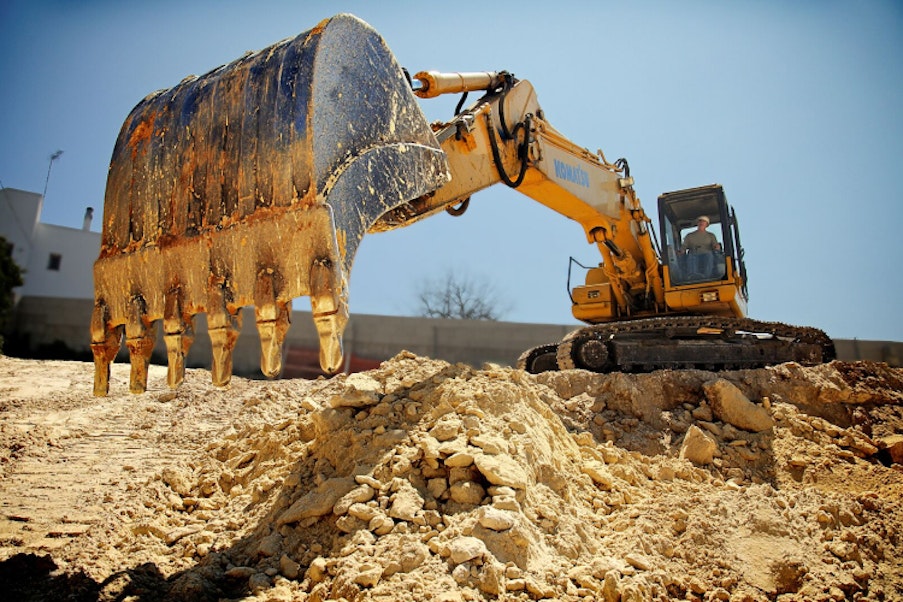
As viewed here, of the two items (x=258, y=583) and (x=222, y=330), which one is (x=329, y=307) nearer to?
(x=222, y=330)

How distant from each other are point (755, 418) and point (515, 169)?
298 cm

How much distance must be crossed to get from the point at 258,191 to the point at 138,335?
1.08 m

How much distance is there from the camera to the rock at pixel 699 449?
4492 millimetres

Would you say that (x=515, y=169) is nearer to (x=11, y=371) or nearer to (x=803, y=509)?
(x=803, y=509)

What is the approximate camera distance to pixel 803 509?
11.5 ft

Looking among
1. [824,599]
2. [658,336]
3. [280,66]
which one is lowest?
[824,599]

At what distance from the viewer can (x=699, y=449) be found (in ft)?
14.8

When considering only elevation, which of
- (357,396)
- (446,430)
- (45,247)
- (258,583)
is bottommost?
(258,583)

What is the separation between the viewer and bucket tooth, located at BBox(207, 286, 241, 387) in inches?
107

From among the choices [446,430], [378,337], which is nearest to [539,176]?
[446,430]

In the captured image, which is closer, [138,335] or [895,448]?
[138,335]

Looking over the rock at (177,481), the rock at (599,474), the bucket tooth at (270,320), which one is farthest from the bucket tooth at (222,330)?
the rock at (599,474)

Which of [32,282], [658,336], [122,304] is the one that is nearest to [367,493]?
[122,304]

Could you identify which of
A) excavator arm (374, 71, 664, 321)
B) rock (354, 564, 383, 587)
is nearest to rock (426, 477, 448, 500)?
rock (354, 564, 383, 587)
